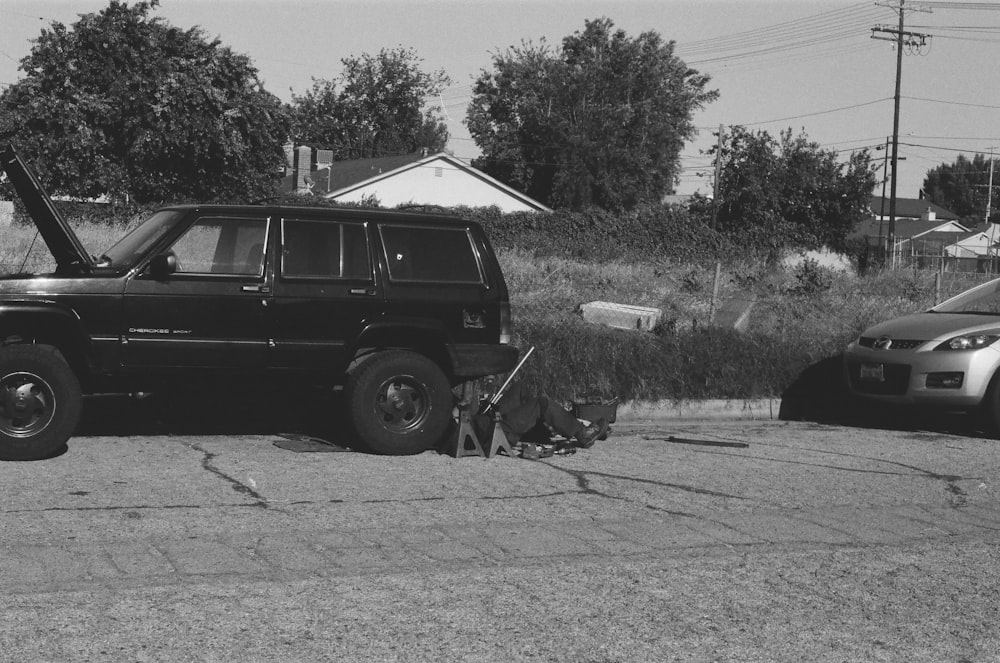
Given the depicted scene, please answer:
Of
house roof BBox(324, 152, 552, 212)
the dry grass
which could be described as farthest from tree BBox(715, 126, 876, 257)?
the dry grass

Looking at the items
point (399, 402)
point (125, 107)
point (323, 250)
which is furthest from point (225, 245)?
point (125, 107)

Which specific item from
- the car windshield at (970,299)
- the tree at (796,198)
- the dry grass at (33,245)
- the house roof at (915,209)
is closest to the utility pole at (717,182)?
the tree at (796,198)

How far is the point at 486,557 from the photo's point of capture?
621 centimetres

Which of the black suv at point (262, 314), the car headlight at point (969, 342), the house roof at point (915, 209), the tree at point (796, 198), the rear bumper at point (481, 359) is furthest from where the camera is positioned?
the house roof at point (915, 209)

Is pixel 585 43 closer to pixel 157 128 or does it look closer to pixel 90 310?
pixel 157 128

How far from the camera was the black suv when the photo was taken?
852cm

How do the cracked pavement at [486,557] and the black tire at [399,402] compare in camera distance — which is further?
the black tire at [399,402]

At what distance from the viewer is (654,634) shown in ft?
16.4

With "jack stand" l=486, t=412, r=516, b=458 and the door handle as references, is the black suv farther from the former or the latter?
"jack stand" l=486, t=412, r=516, b=458

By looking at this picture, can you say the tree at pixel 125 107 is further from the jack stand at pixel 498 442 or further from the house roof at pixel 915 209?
the house roof at pixel 915 209

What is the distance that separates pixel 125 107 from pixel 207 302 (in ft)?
92.8

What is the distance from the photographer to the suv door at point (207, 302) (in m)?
8.83

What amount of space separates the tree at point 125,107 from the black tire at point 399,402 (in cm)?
2756

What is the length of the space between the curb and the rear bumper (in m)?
2.63
